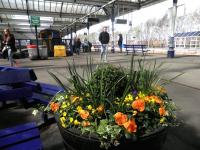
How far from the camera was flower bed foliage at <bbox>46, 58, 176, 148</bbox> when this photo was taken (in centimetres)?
126

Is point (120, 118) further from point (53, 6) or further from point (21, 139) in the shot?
point (53, 6)

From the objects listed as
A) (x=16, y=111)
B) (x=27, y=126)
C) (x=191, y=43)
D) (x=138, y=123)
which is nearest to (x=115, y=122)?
(x=138, y=123)

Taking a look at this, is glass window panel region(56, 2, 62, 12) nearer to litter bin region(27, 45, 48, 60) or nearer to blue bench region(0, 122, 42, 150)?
litter bin region(27, 45, 48, 60)

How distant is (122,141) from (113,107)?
23cm

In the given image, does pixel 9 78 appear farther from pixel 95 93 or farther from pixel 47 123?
pixel 95 93

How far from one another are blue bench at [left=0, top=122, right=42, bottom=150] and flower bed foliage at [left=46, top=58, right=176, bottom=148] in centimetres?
27

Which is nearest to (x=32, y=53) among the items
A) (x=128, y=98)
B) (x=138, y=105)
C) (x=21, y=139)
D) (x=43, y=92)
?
(x=43, y=92)

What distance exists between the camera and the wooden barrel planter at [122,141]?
1.26 m

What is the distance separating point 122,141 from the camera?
125 cm

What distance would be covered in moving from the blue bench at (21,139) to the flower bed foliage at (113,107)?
0.89 ft

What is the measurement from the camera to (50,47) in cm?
1861

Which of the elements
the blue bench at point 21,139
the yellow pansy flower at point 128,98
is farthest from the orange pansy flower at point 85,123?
the blue bench at point 21,139

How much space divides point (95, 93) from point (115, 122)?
271mm

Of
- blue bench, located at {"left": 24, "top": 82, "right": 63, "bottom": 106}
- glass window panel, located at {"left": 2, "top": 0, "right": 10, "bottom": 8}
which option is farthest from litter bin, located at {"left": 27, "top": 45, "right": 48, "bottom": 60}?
glass window panel, located at {"left": 2, "top": 0, "right": 10, "bottom": 8}
